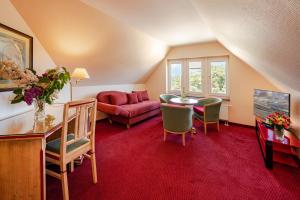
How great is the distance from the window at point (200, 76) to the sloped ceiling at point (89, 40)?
2.95 ft

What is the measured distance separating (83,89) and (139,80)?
86.4 inches

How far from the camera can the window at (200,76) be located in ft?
14.4

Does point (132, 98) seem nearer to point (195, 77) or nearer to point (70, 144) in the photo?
point (195, 77)

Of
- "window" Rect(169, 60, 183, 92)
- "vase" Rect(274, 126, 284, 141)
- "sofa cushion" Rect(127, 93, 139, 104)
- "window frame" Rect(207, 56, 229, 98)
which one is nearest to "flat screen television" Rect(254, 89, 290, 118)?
"vase" Rect(274, 126, 284, 141)

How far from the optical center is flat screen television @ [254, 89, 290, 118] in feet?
7.84

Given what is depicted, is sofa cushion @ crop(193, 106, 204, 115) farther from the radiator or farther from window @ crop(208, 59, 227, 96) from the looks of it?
window @ crop(208, 59, 227, 96)

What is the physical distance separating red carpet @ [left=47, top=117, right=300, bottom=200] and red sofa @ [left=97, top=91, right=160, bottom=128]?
0.82 meters

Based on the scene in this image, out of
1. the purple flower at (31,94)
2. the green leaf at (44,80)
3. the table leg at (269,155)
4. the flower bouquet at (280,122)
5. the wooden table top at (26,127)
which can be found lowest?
the table leg at (269,155)

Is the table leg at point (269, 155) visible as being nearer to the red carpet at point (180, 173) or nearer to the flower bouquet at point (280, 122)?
the red carpet at point (180, 173)

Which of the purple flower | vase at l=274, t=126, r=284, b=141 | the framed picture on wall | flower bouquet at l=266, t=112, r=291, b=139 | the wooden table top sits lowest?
vase at l=274, t=126, r=284, b=141

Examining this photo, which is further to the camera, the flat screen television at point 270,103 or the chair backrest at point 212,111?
the chair backrest at point 212,111

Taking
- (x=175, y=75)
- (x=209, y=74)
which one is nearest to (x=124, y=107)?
(x=175, y=75)

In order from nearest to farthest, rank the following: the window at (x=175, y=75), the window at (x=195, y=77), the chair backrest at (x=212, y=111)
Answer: the chair backrest at (x=212, y=111) → the window at (x=195, y=77) → the window at (x=175, y=75)

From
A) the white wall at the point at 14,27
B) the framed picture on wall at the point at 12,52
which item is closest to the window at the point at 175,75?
the white wall at the point at 14,27
